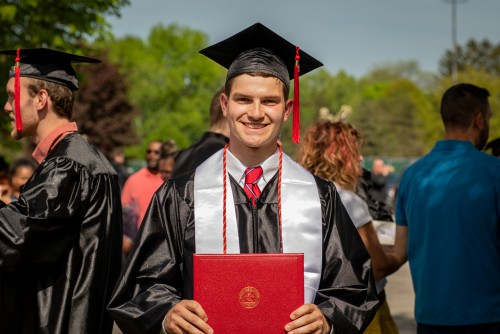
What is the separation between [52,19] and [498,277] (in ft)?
34.6

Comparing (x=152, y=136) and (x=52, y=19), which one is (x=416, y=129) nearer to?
(x=152, y=136)

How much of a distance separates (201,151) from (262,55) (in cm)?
280

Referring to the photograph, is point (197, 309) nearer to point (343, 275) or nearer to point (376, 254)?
point (343, 275)

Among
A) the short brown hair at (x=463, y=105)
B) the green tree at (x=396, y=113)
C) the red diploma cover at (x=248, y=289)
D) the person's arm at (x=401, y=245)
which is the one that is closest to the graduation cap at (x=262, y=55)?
the red diploma cover at (x=248, y=289)

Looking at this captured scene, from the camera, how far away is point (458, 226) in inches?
164

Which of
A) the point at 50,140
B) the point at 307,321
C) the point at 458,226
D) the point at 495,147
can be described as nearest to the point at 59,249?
the point at 50,140

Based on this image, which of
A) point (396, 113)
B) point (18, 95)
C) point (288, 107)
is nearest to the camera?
point (288, 107)

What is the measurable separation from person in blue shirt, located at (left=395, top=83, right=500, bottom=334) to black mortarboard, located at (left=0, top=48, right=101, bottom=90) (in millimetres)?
2004

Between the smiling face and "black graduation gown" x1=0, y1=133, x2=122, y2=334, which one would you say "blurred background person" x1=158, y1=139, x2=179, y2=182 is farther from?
the smiling face

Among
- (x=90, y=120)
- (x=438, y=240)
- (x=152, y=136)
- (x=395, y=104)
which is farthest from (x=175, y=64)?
(x=438, y=240)

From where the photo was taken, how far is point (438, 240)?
423 cm

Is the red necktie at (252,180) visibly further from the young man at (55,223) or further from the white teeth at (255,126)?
the young man at (55,223)

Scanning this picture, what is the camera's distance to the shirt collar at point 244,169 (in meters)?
3.02

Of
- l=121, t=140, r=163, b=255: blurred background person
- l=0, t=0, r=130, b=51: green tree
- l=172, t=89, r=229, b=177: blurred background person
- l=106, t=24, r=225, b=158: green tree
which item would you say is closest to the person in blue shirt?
l=172, t=89, r=229, b=177: blurred background person
